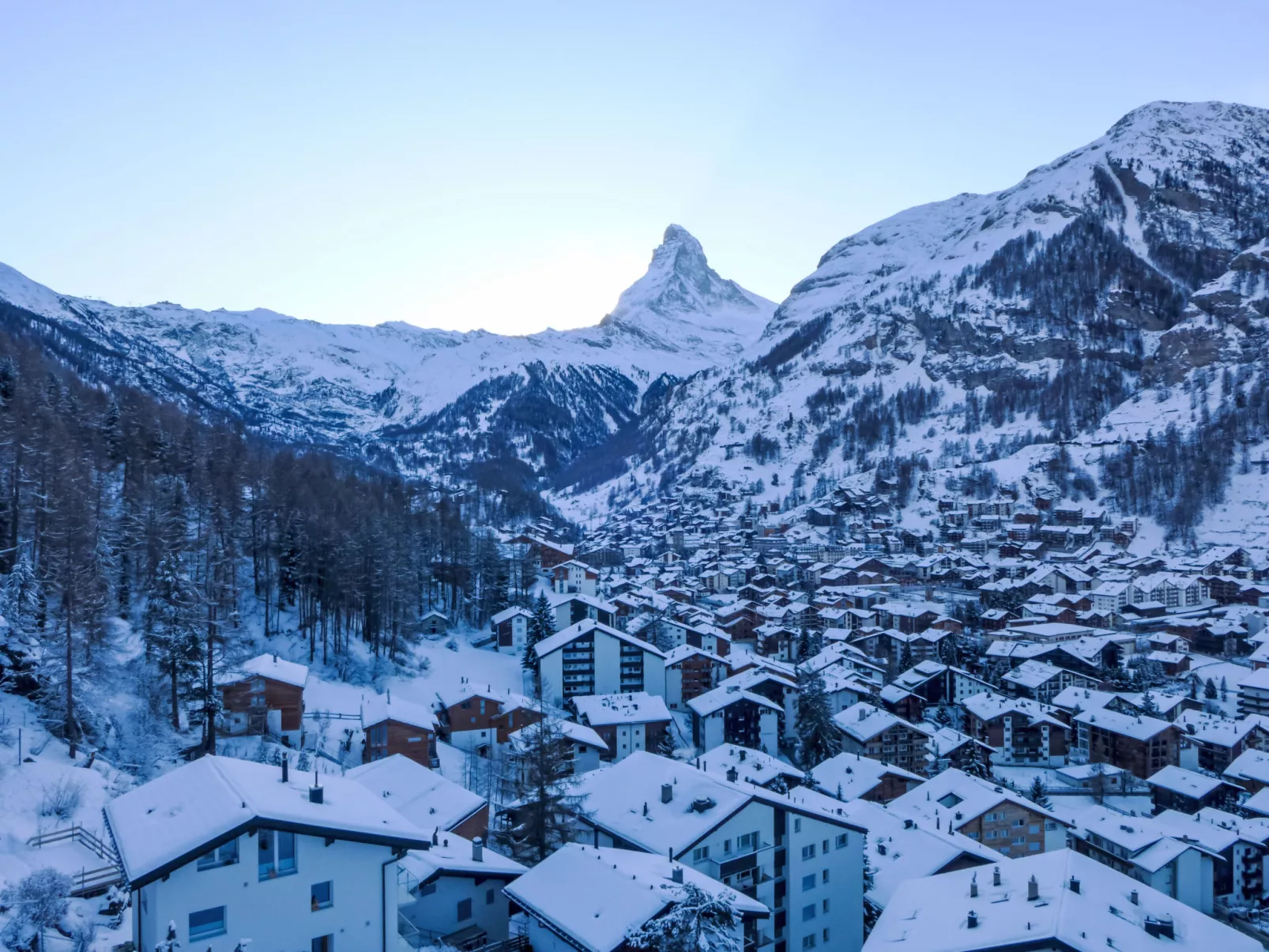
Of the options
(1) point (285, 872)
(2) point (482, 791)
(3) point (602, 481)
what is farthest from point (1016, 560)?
(3) point (602, 481)

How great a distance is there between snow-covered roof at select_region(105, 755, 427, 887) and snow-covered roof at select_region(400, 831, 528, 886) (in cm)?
247

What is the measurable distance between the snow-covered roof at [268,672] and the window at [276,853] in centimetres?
1763

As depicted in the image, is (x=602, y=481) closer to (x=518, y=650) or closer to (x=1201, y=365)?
(x=1201, y=365)

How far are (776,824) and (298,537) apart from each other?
82.7 feet

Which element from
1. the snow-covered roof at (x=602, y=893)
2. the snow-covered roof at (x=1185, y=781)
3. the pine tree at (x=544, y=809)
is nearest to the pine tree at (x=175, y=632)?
the pine tree at (x=544, y=809)

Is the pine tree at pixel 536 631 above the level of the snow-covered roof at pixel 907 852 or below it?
above

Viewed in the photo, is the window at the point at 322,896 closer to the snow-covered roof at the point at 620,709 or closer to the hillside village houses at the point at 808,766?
the hillside village houses at the point at 808,766

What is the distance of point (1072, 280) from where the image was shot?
459 feet

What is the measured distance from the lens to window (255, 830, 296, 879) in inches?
417

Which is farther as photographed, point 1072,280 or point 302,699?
point 1072,280

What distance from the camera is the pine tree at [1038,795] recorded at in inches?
1475

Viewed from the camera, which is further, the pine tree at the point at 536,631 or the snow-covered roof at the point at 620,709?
the pine tree at the point at 536,631

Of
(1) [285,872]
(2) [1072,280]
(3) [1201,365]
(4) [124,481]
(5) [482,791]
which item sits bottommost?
(5) [482,791]

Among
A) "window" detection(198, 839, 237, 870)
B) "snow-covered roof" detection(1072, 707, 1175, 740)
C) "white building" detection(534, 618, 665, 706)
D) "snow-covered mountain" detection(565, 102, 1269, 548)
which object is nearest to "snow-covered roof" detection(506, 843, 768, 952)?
"window" detection(198, 839, 237, 870)
